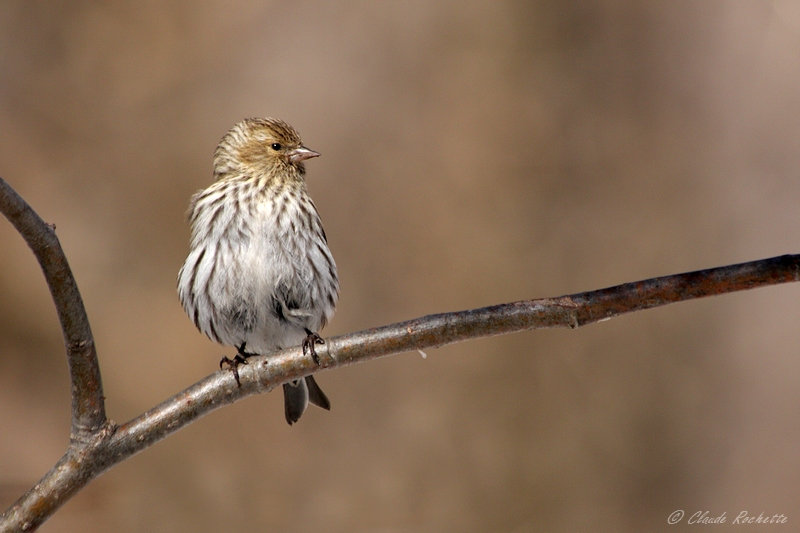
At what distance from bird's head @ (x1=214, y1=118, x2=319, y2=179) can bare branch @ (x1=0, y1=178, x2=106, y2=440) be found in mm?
976

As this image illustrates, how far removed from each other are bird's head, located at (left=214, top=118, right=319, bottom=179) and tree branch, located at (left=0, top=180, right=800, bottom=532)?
82 cm

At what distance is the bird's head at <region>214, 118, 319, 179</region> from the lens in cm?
236

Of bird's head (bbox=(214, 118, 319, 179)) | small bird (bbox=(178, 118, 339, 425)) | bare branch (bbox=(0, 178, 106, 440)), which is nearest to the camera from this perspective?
bare branch (bbox=(0, 178, 106, 440))

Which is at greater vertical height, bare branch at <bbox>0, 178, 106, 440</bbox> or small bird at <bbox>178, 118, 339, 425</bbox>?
small bird at <bbox>178, 118, 339, 425</bbox>

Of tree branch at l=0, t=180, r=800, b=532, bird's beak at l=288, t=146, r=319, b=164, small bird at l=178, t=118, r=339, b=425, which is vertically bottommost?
tree branch at l=0, t=180, r=800, b=532

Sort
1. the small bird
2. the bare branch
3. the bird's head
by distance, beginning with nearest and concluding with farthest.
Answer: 1. the bare branch
2. the small bird
3. the bird's head

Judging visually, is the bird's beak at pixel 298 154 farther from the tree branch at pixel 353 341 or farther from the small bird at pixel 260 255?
the tree branch at pixel 353 341

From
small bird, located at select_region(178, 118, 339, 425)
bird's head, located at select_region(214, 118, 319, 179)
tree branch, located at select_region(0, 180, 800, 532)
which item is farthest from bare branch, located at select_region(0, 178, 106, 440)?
bird's head, located at select_region(214, 118, 319, 179)

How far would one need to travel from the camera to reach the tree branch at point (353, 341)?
4.49ft

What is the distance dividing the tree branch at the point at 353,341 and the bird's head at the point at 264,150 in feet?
2.70

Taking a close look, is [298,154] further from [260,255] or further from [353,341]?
[353,341]

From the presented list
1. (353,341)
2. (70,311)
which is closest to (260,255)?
(353,341)

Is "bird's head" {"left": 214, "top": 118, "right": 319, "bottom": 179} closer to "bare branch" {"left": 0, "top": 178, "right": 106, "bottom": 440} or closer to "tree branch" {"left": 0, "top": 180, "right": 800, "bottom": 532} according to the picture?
"tree branch" {"left": 0, "top": 180, "right": 800, "bottom": 532}

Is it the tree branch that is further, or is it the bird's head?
the bird's head
